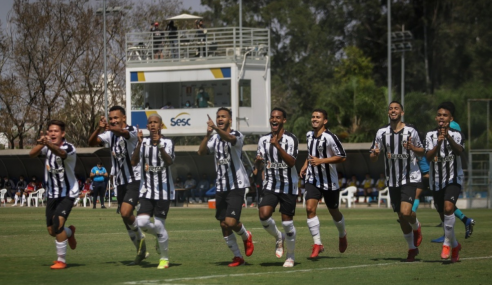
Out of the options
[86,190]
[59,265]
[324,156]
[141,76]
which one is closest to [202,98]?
[141,76]

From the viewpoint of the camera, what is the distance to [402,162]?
44.6ft

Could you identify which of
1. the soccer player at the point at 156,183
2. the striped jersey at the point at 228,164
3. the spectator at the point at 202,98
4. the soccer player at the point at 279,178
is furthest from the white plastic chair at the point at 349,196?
the soccer player at the point at 156,183

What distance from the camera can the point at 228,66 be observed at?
49688 mm

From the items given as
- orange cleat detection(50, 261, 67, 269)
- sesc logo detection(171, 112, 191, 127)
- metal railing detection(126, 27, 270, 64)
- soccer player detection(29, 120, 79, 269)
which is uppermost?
metal railing detection(126, 27, 270, 64)

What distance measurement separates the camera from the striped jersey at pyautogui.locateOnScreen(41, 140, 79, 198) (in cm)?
1280

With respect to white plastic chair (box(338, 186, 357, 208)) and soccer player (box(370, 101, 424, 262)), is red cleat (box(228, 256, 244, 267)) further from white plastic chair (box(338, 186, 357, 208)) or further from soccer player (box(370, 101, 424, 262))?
white plastic chair (box(338, 186, 357, 208))

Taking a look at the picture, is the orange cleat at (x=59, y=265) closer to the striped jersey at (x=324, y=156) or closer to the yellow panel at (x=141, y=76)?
the striped jersey at (x=324, y=156)

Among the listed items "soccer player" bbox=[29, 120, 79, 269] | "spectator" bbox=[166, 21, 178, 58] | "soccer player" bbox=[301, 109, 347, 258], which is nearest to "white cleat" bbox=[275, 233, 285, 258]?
"soccer player" bbox=[301, 109, 347, 258]

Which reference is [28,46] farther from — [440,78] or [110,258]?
[110,258]

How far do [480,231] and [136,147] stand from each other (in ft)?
34.5

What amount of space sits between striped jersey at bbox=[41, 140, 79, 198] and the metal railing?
3712cm

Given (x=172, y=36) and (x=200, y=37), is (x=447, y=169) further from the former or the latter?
(x=172, y=36)

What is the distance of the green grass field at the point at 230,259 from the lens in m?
11.2

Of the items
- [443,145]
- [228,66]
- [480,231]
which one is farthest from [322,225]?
[228,66]
